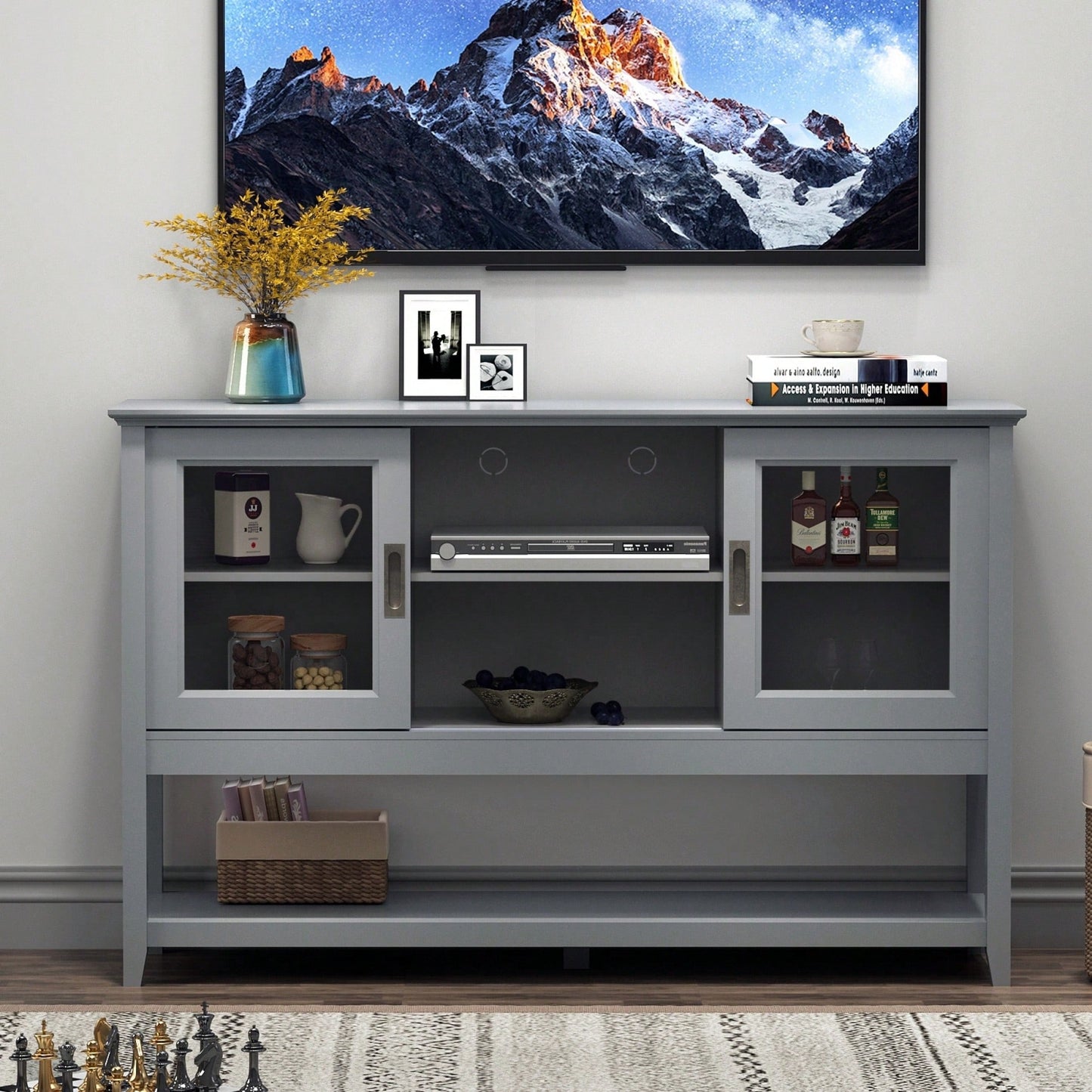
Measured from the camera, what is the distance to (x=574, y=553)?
8.43 feet

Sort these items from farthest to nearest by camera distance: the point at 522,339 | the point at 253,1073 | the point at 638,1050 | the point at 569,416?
the point at 522,339 → the point at 569,416 → the point at 638,1050 → the point at 253,1073

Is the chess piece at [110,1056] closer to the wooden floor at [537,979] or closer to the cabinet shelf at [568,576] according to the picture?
the wooden floor at [537,979]

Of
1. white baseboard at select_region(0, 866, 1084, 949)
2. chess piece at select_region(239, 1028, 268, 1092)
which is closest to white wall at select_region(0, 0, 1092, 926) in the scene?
white baseboard at select_region(0, 866, 1084, 949)

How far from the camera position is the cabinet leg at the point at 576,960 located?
108 inches

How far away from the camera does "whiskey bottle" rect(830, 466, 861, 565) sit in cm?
260

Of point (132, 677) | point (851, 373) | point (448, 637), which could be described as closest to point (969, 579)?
point (851, 373)

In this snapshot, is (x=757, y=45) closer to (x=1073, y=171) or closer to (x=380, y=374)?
(x=1073, y=171)

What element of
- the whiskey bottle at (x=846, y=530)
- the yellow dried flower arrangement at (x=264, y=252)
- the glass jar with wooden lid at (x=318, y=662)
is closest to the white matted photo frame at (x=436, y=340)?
the yellow dried flower arrangement at (x=264, y=252)

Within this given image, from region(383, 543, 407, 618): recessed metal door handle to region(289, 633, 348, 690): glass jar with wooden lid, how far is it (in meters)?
→ 0.11

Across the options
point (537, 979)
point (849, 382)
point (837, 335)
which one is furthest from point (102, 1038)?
point (837, 335)

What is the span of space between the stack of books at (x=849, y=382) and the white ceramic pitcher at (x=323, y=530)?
2.71 ft

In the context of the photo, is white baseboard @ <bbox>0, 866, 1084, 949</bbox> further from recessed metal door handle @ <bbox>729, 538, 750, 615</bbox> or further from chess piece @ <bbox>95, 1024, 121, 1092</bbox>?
chess piece @ <bbox>95, 1024, 121, 1092</bbox>

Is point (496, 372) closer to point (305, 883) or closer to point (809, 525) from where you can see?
point (809, 525)

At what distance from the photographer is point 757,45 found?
281 cm
